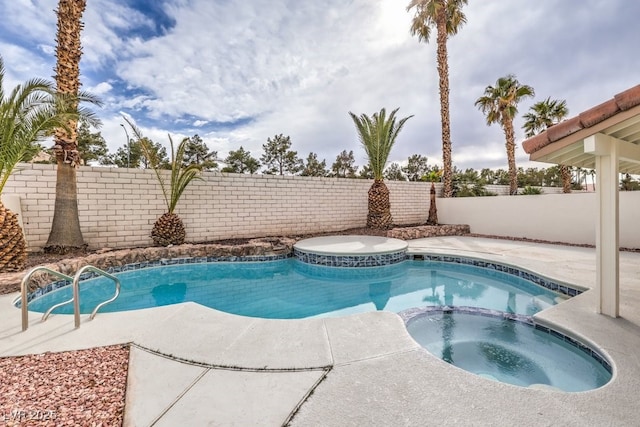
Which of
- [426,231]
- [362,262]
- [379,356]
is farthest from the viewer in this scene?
[426,231]

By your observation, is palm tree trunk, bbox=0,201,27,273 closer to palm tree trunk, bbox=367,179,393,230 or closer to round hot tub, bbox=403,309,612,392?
round hot tub, bbox=403,309,612,392

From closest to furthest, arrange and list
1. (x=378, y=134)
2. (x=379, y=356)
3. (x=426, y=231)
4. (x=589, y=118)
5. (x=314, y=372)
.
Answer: (x=314, y=372) < (x=379, y=356) < (x=589, y=118) < (x=378, y=134) < (x=426, y=231)

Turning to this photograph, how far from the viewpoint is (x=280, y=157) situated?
94.4 feet

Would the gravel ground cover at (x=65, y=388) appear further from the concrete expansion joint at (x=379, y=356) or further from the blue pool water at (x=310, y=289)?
the blue pool water at (x=310, y=289)

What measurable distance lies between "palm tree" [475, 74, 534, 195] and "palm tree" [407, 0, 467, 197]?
4219 mm

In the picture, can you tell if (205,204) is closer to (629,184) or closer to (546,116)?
(546,116)

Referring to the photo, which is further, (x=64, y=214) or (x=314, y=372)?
(x=64, y=214)

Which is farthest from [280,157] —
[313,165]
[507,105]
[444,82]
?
[507,105]

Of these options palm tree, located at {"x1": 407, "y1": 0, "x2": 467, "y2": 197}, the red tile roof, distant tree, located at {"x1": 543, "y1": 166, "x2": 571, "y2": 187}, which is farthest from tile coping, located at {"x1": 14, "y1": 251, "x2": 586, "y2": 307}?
distant tree, located at {"x1": 543, "y1": 166, "x2": 571, "y2": 187}

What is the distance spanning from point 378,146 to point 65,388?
9634 mm

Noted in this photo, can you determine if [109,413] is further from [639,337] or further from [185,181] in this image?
[185,181]

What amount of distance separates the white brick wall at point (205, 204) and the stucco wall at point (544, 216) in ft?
8.64

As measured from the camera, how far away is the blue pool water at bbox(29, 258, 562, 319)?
179 inches

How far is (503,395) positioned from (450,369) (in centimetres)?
36
